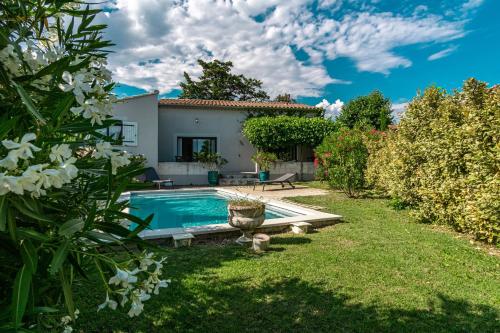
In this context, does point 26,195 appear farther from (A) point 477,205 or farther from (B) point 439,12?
(B) point 439,12

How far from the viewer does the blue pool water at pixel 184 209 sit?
432 inches

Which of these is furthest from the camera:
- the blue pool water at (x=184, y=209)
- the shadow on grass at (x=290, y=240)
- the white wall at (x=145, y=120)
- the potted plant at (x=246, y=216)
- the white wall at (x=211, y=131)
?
the white wall at (x=211, y=131)

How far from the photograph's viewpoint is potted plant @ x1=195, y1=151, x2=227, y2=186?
64.8 feet

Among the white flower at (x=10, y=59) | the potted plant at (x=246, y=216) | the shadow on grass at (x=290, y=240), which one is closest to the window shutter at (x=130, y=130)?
the potted plant at (x=246, y=216)

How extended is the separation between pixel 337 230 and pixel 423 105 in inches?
209

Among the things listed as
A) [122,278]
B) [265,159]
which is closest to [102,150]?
[122,278]

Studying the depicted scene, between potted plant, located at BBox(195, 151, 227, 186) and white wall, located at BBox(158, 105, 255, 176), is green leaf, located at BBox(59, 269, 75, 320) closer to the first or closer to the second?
potted plant, located at BBox(195, 151, 227, 186)

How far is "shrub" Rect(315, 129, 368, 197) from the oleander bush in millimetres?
1781

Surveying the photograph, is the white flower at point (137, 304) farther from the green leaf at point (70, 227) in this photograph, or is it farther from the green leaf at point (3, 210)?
the green leaf at point (3, 210)

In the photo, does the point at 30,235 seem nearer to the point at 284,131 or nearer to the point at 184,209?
the point at 184,209

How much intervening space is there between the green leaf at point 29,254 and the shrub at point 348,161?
1295 cm

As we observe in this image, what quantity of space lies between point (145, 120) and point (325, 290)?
55.7 ft

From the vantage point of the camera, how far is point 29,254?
3.97 feet

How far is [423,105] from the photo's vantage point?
32.3 feet
